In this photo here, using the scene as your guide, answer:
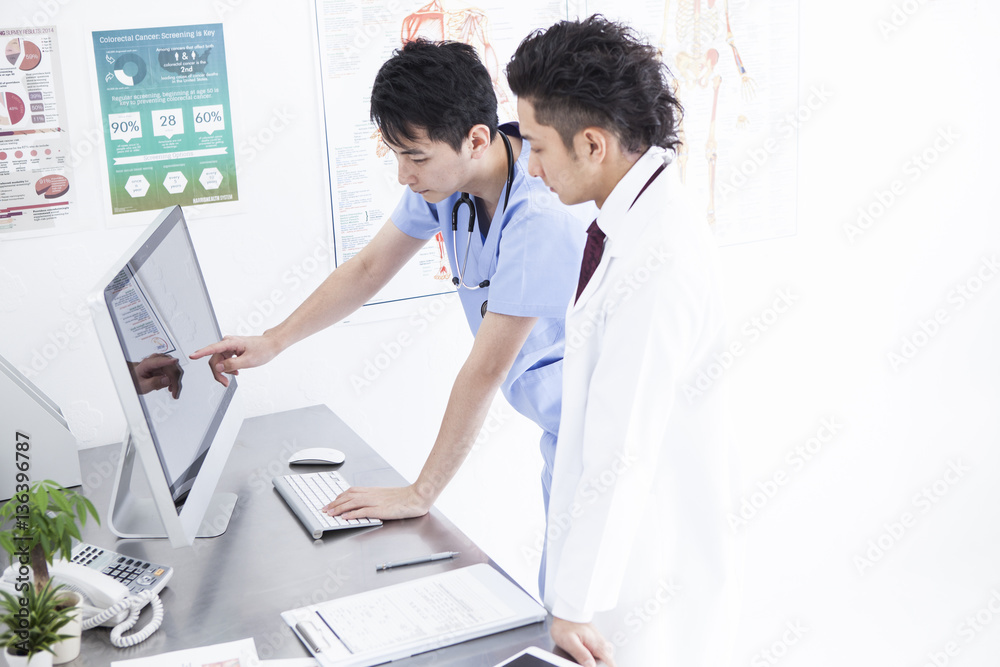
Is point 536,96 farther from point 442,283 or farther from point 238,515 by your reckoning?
point 442,283

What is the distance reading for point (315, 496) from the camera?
1.67 meters

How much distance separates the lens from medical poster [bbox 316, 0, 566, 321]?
2.10 metres

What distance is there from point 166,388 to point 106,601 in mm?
321

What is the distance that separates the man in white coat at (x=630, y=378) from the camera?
46.7 inches

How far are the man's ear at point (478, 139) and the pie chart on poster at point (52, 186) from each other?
3.01 feet

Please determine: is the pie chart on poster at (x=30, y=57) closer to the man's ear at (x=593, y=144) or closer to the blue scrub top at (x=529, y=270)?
the blue scrub top at (x=529, y=270)

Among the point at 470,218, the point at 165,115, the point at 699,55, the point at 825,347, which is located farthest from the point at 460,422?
the point at 825,347

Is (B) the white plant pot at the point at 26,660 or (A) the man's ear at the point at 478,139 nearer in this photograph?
(B) the white plant pot at the point at 26,660

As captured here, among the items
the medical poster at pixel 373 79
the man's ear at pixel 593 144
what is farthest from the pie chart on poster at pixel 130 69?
the man's ear at pixel 593 144

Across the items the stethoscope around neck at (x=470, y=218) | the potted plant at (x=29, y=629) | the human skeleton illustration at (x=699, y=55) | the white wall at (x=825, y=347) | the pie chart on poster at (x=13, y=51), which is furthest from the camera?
the human skeleton illustration at (x=699, y=55)

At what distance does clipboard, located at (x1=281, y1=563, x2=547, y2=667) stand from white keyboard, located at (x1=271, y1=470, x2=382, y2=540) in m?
0.23

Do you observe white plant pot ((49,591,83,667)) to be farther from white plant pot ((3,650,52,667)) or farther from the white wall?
the white wall

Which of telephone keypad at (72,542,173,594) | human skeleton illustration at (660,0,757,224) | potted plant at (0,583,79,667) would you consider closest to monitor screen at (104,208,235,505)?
telephone keypad at (72,542,173,594)

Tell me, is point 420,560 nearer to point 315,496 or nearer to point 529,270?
point 315,496
